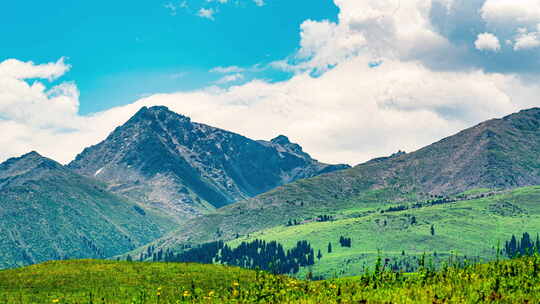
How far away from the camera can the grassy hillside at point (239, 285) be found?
24219 millimetres

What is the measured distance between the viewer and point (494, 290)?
24031mm

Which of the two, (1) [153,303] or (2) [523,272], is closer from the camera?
(2) [523,272]

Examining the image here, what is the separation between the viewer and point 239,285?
38.9 m

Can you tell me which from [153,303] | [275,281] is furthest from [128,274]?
[275,281]

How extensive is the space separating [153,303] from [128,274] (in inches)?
969

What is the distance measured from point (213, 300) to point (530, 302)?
1670cm

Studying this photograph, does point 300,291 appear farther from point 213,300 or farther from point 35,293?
point 35,293

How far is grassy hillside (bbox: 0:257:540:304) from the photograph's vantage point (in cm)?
2422

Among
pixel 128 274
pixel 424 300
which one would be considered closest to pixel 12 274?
pixel 128 274

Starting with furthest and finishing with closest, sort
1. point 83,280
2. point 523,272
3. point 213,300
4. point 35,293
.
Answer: point 83,280
point 35,293
point 213,300
point 523,272

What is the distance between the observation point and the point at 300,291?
3278cm

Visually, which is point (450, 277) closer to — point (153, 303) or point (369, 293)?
point (369, 293)

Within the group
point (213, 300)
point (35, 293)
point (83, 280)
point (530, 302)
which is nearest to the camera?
point (530, 302)

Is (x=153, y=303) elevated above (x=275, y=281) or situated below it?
below
